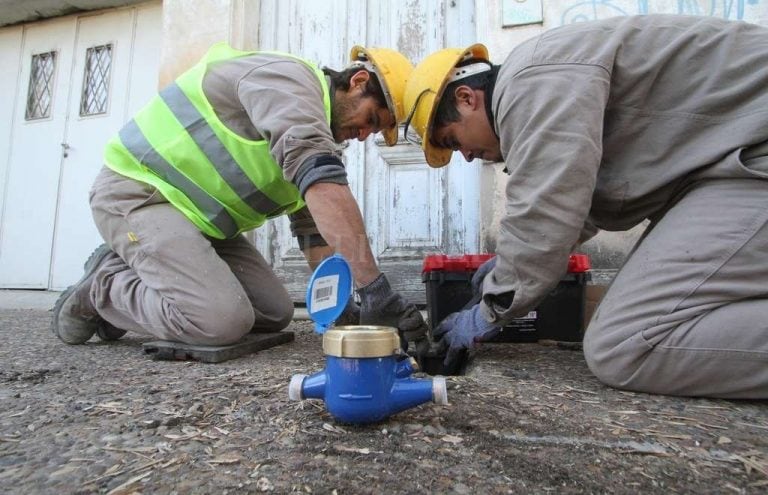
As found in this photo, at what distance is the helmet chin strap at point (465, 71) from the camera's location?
173 cm

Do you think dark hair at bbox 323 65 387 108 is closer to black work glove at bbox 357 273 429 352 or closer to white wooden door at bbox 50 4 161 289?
black work glove at bbox 357 273 429 352

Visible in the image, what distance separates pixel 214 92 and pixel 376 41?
7.10 ft

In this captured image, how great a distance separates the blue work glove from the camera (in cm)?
161

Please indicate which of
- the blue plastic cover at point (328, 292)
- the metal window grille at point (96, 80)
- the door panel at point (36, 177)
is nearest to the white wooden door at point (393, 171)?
the metal window grille at point (96, 80)

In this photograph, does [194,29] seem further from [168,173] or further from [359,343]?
[359,343]

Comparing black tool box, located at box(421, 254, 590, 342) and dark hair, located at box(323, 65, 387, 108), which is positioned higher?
dark hair, located at box(323, 65, 387, 108)

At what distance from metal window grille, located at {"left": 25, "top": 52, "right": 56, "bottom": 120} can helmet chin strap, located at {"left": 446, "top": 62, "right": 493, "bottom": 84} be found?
4880mm

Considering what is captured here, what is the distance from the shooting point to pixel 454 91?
1.74 metres

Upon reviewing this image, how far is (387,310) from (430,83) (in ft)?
2.74

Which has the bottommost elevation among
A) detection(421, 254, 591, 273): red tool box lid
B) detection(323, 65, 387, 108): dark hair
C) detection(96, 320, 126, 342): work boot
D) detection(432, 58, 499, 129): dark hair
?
detection(96, 320, 126, 342): work boot

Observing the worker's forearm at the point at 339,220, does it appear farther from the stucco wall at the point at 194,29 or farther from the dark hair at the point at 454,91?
the stucco wall at the point at 194,29

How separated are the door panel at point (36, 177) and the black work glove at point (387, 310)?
14.3 ft

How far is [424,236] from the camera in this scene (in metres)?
3.59

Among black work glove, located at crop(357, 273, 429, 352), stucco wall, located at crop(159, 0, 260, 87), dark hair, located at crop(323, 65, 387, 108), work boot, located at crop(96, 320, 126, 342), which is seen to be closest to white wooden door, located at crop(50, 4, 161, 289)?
stucco wall, located at crop(159, 0, 260, 87)
